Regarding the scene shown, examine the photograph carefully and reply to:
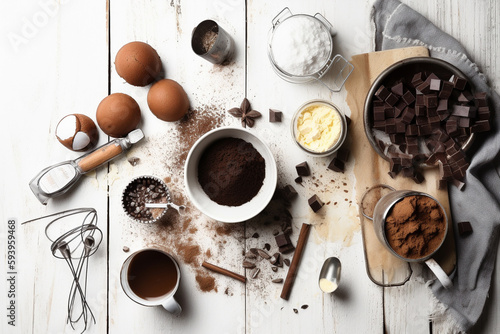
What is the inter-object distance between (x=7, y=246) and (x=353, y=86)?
146 centimetres

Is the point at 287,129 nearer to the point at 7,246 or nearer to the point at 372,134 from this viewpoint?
the point at 372,134

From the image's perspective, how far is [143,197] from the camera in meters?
1.53

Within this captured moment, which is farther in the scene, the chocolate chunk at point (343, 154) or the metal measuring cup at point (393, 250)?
the chocolate chunk at point (343, 154)

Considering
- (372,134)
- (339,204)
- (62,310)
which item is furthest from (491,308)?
(62,310)

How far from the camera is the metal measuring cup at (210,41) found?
145 cm

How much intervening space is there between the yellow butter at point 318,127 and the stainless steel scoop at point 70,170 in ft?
1.93

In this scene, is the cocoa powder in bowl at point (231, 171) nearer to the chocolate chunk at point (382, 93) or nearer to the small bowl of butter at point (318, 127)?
the small bowl of butter at point (318, 127)

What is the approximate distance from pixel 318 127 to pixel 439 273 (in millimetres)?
625

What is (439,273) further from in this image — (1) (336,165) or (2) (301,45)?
(2) (301,45)

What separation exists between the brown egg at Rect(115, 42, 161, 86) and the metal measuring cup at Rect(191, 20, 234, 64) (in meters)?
0.16

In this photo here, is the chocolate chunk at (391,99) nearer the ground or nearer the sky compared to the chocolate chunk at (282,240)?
nearer the sky

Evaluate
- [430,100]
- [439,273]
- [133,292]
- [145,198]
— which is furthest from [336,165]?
[133,292]

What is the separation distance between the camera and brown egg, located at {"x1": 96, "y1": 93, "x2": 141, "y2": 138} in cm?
149

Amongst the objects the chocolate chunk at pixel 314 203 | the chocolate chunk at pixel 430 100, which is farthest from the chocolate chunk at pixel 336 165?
→ the chocolate chunk at pixel 430 100
